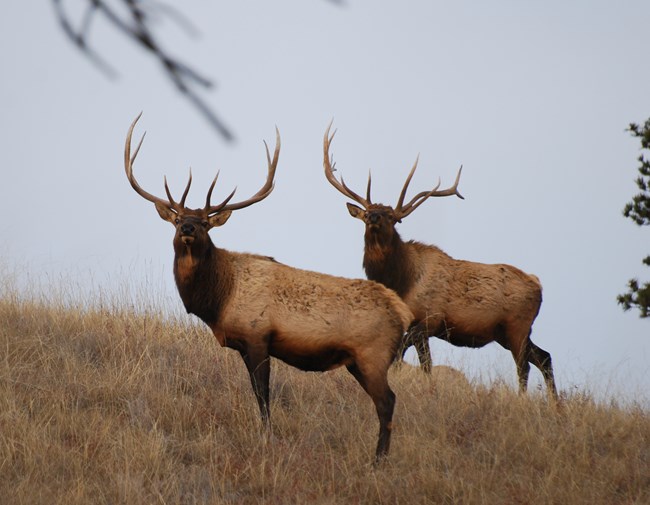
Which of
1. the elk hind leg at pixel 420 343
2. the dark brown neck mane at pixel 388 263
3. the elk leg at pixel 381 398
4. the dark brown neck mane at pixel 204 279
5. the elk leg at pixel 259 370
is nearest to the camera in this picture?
the elk leg at pixel 381 398

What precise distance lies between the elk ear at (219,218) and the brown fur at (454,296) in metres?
2.23

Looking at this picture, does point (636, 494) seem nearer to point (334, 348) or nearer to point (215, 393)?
point (334, 348)

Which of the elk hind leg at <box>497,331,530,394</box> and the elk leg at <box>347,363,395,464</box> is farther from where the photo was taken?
the elk hind leg at <box>497,331,530,394</box>

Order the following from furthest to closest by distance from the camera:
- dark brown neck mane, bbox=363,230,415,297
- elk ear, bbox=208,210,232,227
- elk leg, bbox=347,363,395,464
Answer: dark brown neck mane, bbox=363,230,415,297
elk ear, bbox=208,210,232,227
elk leg, bbox=347,363,395,464

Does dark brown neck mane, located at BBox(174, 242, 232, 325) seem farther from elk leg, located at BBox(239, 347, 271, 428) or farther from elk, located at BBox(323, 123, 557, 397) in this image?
elk, located at BBox(323, 123, 557, 397)

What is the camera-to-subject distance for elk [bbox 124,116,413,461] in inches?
282

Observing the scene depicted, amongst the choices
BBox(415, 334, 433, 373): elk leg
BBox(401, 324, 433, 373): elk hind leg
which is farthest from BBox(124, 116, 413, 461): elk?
BBox(415, 334, 433, 373): elk leg

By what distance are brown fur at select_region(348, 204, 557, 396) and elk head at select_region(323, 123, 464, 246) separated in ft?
0.04

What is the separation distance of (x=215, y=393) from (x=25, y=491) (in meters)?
2.71

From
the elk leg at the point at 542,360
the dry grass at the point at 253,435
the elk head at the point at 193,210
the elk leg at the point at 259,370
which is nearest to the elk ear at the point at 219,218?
the elk head at the point at 193,210

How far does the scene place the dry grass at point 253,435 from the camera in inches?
258

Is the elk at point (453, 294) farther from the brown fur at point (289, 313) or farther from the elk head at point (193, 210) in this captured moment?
the brown fur at point (289, 313)

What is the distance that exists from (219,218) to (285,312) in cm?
128

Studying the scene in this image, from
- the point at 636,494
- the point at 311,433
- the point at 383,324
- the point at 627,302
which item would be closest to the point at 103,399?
the point at 311,433
